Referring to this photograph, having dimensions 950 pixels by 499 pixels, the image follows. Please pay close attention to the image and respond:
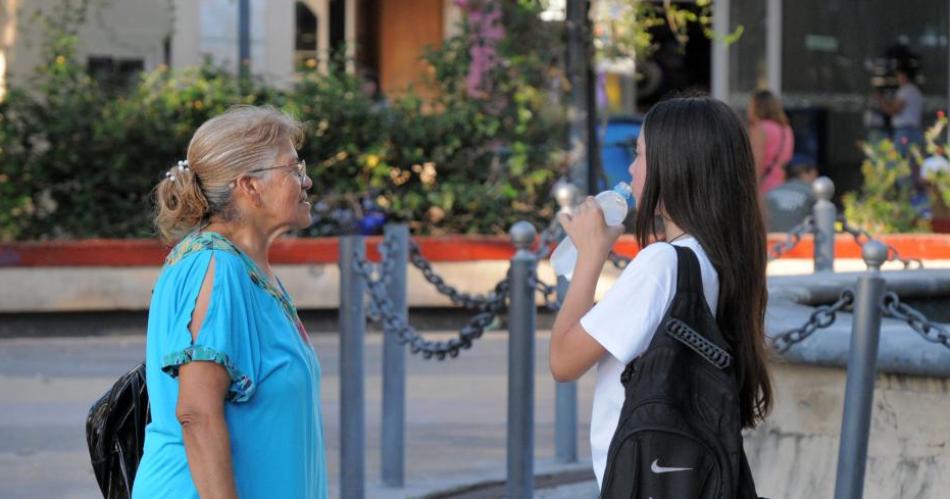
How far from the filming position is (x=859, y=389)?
4.93m

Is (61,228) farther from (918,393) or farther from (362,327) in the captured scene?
(918,393)

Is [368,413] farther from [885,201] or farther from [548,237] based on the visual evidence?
[885,201]

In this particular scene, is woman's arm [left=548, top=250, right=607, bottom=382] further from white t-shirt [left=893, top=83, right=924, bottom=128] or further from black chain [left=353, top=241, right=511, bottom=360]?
white t-shirt [left=893, top=83, right=924, bottom=128]

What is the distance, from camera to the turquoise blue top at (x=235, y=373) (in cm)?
307

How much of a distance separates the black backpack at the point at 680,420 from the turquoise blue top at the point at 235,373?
0.63 m

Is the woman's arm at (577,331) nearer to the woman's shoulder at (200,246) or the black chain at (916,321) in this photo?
the woman's shoulder at (200,246)

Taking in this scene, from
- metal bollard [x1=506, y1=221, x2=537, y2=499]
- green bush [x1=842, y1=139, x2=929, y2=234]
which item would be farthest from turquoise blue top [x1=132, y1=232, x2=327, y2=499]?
green bush [x1=842, y1=139, x2=929, y2=234]

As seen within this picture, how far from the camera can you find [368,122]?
→ 11852 mm

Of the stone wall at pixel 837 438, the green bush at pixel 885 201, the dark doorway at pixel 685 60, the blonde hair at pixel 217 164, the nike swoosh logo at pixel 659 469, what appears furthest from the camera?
the dark doorway at pixel 685 60

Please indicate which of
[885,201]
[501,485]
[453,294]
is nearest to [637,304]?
[453,294]

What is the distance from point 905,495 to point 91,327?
7300mm

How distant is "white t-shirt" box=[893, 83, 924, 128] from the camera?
1666 centimetres

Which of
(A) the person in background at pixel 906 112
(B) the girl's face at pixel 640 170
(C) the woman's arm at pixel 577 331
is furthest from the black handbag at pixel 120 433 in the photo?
(A) the person in background at pixel 906 112

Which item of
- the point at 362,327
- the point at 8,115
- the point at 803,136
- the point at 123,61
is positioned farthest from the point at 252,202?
the point at 803,136
